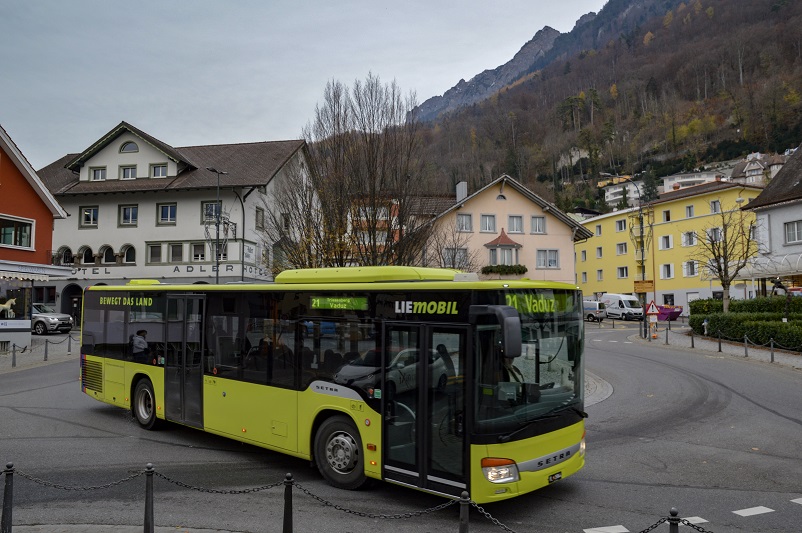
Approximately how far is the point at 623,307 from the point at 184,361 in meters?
51.2

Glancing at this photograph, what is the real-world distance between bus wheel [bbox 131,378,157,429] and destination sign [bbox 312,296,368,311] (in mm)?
4717

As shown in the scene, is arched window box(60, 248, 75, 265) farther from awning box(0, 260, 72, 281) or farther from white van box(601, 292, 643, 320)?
white van box(601, 292, 643, 320)

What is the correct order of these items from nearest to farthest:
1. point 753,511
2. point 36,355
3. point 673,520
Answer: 1. point 673,520
2. point 753,511
3. point 36,355

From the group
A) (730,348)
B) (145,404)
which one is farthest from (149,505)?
(730,348)

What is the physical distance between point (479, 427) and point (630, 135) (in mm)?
144564

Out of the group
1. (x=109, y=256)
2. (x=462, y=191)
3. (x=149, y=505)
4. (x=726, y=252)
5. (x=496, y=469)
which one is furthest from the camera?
(x=462, y=191)

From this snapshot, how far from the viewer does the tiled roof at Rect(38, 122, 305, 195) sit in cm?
4266

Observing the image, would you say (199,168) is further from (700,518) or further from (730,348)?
(700,518)

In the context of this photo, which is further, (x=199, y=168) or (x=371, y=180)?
(x=199, y=168)

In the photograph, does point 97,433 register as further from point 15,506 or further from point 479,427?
point 479,427

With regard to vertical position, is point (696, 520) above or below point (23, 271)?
below

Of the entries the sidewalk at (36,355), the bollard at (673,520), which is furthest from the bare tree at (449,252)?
the bollard at (673,520)

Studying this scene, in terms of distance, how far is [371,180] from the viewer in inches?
816

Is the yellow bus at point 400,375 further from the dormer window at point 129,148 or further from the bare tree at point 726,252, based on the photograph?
the dormer window at point 129,148
